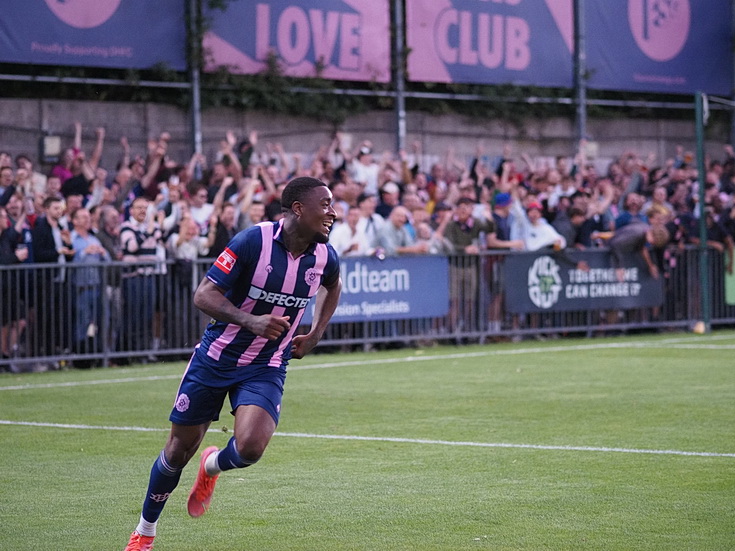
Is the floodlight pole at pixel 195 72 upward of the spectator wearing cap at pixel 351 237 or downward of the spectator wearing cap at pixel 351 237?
upward

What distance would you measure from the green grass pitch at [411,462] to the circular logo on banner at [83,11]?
738 centimetres

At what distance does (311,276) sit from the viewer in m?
7.07

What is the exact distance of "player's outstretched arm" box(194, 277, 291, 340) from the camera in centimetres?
660

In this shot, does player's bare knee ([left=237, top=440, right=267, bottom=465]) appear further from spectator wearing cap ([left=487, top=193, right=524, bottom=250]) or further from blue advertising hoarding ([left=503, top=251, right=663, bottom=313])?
spectator wearing cap ([left=487, top=193, right=524, bottom=250])

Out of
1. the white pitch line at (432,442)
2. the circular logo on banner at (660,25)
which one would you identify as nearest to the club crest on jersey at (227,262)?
the white pitch line at (432,442)

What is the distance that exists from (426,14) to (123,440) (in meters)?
16.5

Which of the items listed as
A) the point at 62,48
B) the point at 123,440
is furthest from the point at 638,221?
the point at 123,440

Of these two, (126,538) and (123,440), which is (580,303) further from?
(126,538)

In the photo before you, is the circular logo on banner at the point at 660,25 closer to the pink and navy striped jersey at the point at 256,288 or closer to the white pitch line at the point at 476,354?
the white pitch line at the point at 476,354

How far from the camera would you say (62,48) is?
2080cm

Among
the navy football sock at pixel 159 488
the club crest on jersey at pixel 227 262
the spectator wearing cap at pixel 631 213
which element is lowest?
the navy football sock at pixel 159 488

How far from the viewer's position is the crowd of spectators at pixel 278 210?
1648 centimetres

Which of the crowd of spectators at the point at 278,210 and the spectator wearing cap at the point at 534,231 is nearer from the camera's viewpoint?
the crowd of spectators at the point at 278,210

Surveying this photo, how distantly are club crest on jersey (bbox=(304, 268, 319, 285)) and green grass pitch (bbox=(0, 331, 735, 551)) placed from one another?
1419 millimetres
